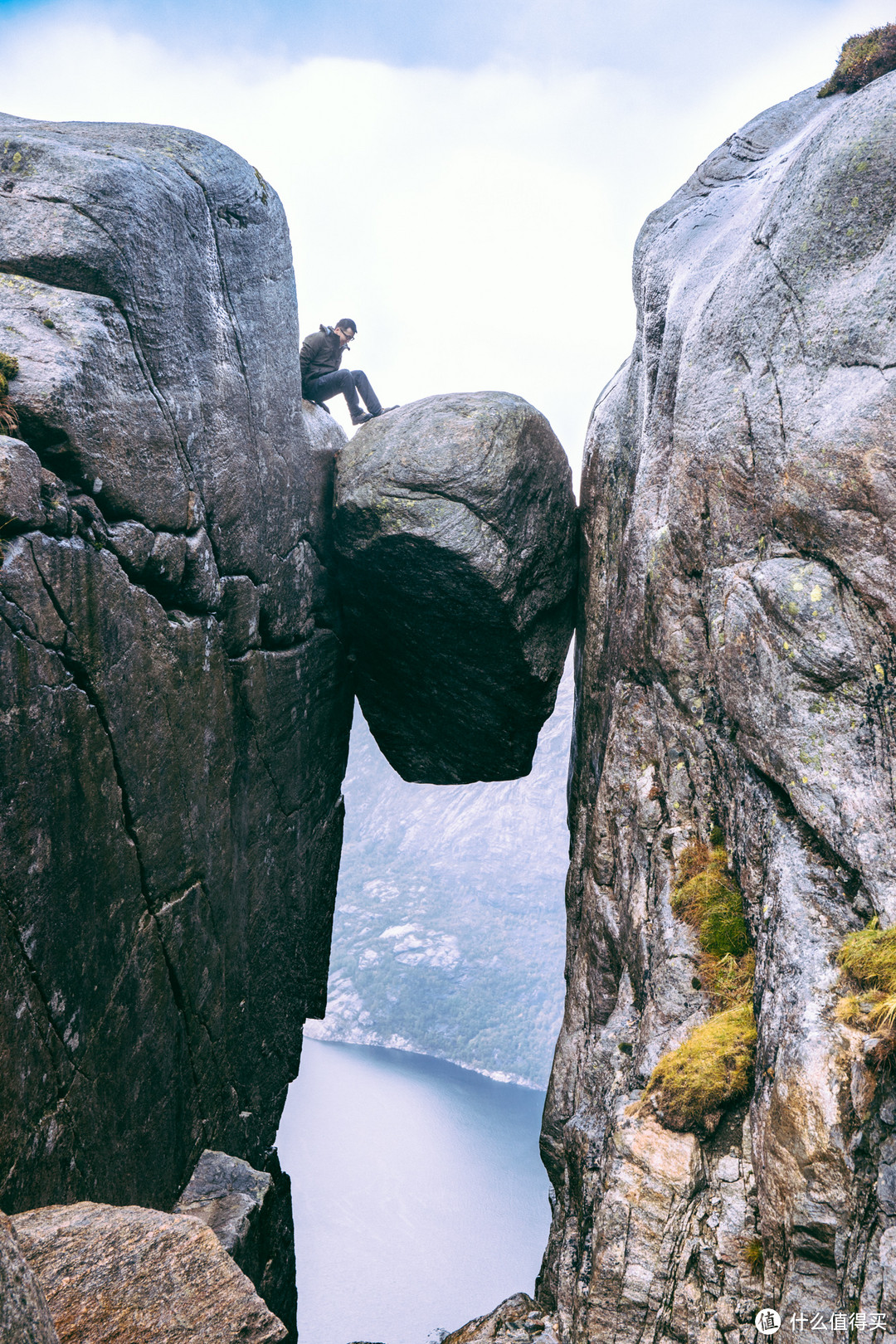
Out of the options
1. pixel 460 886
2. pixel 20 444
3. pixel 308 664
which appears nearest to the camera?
pixel 20 444

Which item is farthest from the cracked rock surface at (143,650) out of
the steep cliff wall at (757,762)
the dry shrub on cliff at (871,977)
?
the dry shrub on cliff at (871,977)

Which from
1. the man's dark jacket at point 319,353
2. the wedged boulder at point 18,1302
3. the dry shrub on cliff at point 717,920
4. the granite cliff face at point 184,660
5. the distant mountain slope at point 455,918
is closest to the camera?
the wedged boulder at point 18,1302

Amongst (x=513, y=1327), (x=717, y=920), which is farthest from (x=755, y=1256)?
(x=513, y=1327)

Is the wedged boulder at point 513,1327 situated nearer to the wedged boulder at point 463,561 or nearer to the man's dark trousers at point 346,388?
the wedged boulder at point 463,561

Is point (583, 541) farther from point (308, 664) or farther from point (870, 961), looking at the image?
point (870, 961)

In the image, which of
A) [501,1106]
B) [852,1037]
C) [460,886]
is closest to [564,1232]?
[852,1037]

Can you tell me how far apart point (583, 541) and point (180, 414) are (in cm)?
856

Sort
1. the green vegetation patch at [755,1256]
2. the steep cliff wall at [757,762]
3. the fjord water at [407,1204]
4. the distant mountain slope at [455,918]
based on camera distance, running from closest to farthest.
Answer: the steep cliff wall at [757,762], the green vegetation patch at [755,1256], the fjord water at [407,1204], the distant mountain slope at [455,918]

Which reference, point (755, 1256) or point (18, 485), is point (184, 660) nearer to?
point (18, 485)

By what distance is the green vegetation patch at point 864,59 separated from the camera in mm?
11000

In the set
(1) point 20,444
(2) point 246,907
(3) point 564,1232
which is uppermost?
(1) point 20,444

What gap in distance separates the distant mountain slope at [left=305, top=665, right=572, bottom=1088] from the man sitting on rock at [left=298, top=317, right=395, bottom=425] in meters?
120

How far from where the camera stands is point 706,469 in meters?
11.0

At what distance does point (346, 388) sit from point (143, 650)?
8967mm
